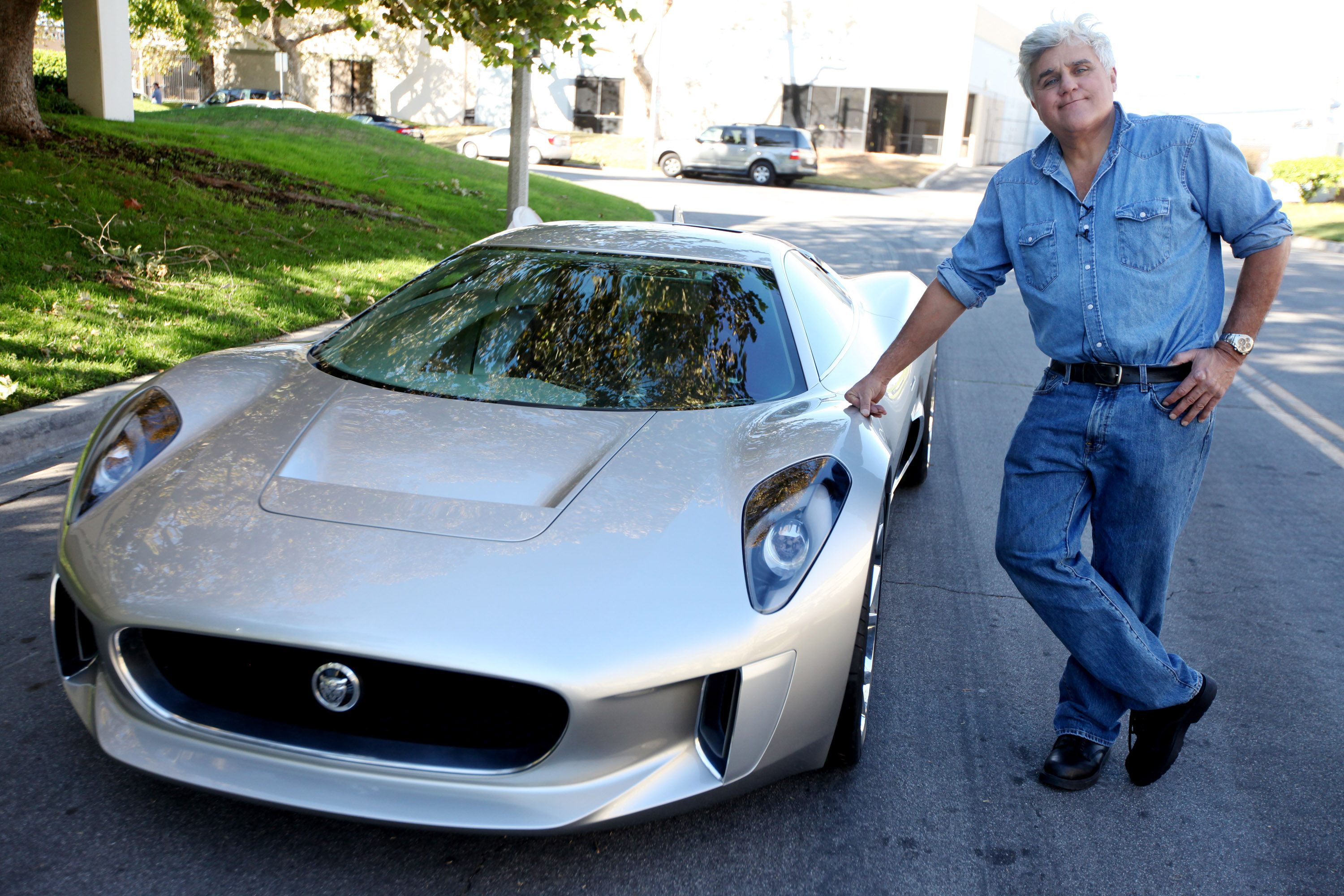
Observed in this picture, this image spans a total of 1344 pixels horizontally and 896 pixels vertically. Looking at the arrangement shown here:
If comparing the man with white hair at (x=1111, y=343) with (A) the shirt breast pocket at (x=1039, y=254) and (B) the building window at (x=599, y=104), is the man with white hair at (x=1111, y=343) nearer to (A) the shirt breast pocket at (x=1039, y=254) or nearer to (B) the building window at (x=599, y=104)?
(A) the shirt breast pocket at (x=1039, y=254)

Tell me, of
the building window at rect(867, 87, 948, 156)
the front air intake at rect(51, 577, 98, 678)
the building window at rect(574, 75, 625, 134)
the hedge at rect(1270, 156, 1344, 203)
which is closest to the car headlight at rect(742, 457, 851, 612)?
the front air intake at rect(51, 577, 98, 678)

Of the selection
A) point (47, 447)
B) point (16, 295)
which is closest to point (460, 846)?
point (47, 447)

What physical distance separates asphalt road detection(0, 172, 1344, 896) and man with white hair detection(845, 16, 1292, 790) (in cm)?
23

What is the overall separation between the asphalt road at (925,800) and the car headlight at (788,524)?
0.62m

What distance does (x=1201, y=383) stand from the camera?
2.34 m

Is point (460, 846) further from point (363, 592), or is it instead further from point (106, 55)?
point (106, 55)

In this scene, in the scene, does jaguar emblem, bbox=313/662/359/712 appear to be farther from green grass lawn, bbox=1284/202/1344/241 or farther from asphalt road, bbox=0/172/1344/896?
green grass lawn, bbox=1284/202/1344/241

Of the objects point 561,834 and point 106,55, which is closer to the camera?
point 561,834

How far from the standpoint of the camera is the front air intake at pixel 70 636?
2.30 meters

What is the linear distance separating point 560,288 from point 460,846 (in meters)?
1.80

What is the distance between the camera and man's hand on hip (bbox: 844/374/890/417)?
9.46 feet

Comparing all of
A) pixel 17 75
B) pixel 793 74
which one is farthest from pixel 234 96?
pixel 17 75

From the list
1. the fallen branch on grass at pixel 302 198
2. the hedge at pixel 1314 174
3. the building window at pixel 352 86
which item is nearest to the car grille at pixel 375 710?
the fallen branch on grass at pixel 302 198

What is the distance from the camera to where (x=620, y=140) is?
40250 mm
